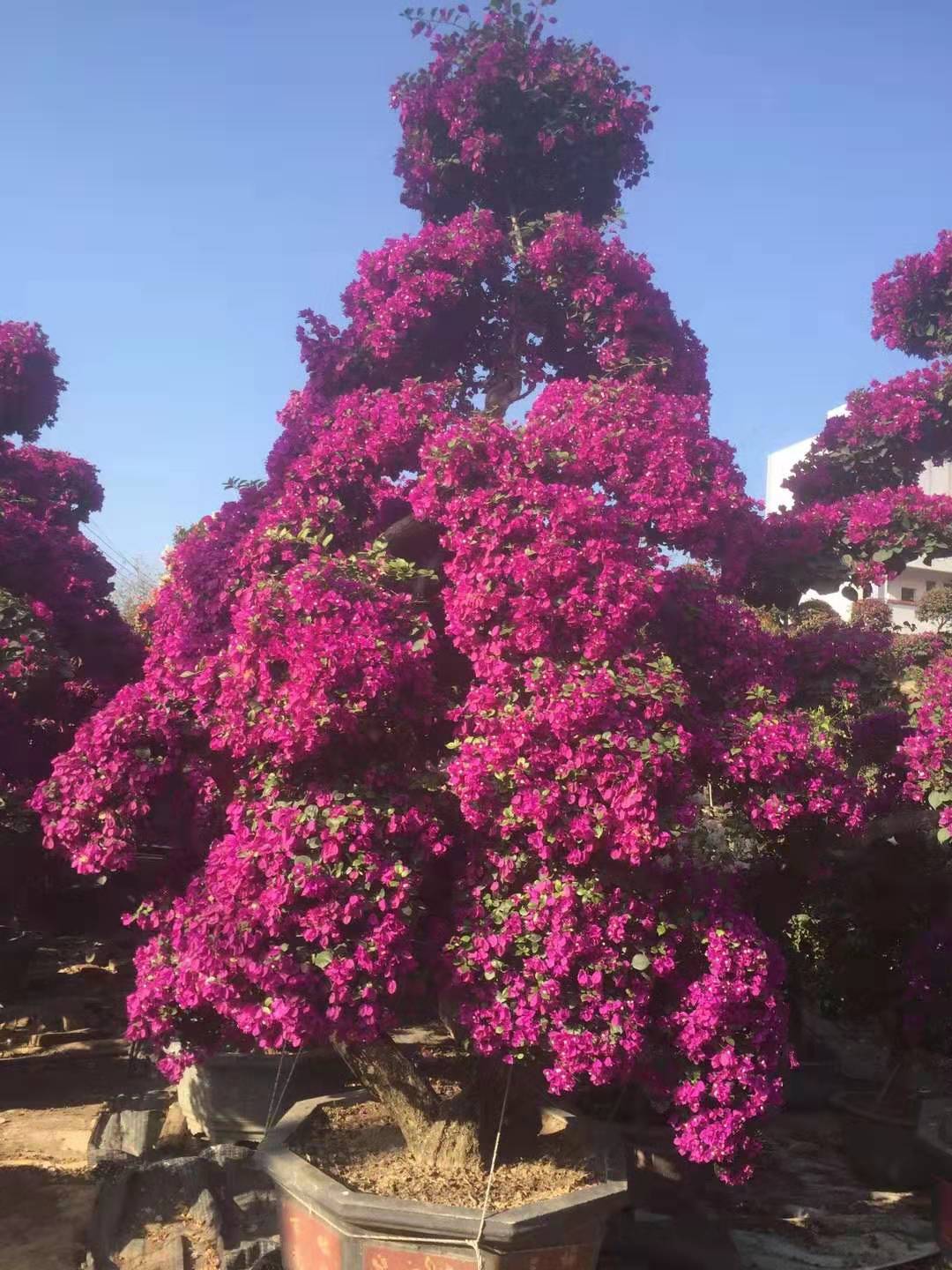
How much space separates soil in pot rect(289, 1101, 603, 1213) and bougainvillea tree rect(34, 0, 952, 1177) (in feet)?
0.71

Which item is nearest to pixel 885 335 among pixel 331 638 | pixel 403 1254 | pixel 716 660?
pixel 716 660

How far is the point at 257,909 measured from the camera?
4020 millimetres

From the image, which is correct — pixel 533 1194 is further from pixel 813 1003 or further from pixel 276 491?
pixel 813 1003

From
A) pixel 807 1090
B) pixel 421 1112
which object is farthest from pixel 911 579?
pixel 421 1112

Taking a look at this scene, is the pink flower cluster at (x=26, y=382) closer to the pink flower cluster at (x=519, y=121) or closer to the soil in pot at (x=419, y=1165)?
the pink flower cluster at (x=519, y=121)

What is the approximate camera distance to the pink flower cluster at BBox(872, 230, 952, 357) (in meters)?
7.34

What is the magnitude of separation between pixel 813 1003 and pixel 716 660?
19.1ft

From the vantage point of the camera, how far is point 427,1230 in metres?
4.18

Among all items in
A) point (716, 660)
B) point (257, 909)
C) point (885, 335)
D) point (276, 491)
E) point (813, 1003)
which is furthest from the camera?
point (813, 1003)

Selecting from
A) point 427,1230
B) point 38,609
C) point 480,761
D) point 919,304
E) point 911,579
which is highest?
point 911,579

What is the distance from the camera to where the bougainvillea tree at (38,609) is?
5965 mm

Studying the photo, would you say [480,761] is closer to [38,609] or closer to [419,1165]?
[419,1165]

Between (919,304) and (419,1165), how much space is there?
6.62 m

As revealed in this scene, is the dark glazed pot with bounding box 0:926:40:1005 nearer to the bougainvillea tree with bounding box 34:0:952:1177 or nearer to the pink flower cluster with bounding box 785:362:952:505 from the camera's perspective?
the bougainvillea tree with bounding box 34:0:952:1177
